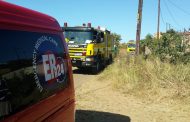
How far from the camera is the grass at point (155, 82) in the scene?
11555 millimetres

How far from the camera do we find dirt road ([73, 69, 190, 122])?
8977mm

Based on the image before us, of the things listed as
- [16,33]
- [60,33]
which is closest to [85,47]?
[60,33]

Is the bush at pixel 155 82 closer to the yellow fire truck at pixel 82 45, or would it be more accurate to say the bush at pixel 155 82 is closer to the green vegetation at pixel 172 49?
the green vegetation at pixel 172 49

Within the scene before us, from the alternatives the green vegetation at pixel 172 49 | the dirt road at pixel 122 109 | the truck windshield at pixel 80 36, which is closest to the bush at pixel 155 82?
the dirt road at pixel 122 109

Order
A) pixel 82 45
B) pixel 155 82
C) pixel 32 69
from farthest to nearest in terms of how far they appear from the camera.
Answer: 1. pixel 82 45
2. pixel 155 82
3. pixel 32 69

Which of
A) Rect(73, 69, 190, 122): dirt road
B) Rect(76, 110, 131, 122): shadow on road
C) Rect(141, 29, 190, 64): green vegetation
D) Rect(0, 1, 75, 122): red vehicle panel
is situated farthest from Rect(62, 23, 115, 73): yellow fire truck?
Rect(0, 1, 75, 122): red vehicle panel

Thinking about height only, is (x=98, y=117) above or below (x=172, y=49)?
below

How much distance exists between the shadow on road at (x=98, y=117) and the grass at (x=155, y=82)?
2572mm

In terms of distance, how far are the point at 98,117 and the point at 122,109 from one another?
1262mm

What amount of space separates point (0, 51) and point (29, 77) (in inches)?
24.1

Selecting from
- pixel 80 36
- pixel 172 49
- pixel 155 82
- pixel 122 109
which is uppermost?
pixel 80 36

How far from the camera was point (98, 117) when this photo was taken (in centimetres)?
895

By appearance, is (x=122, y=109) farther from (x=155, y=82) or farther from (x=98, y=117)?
(x=155, y=82)

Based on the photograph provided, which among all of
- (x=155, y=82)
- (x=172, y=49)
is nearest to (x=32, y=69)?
(x=155, y=82)
